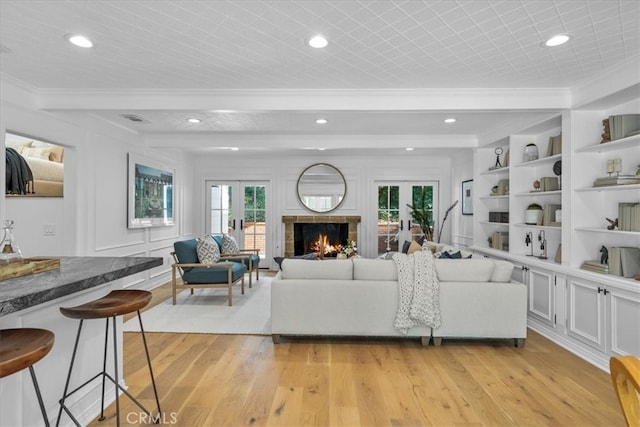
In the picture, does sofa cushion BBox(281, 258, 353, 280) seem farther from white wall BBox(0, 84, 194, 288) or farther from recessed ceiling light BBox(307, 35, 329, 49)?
white wall BBox(0, 84, 194, 288)

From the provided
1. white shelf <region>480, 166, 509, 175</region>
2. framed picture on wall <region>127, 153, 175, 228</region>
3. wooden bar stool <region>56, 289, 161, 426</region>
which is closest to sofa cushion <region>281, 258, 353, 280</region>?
wooden bar stool <region>56, 289, 161, 426</region>

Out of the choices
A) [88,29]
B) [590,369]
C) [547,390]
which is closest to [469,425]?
[547,390]

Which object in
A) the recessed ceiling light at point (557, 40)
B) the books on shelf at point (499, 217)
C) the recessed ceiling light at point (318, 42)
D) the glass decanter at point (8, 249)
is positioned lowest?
the glass decanter at point (8, 249)

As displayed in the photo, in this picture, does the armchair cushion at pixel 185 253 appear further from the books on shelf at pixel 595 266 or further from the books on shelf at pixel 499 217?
the books on shelf at pixel 595 266

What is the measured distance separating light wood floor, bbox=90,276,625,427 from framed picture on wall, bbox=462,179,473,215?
2854 mm

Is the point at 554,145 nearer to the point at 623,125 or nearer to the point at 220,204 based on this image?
the point at 623,125

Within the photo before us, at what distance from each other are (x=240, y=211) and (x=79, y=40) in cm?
496

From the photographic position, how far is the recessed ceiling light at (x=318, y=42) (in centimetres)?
232

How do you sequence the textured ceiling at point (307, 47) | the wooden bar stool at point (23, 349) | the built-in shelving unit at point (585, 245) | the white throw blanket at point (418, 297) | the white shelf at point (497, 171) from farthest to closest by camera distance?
the white shelf at point (497, 171) < the white throw blanket at point (418, 297) < the built-in shelving unit at point (585, 245) < the textured ceiling at point (307, 47) < the wooden bar stool at point (23, 349)

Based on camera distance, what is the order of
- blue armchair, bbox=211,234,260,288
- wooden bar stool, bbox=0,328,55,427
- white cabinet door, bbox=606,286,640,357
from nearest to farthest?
wooden bar stool, bbox=0,328,55,427, white cabinet door, bbox=606,286,640,357, blue armchair, bbox=211,234,260,288

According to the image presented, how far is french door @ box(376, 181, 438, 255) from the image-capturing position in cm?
707

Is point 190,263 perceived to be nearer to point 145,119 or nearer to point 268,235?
point 145,119

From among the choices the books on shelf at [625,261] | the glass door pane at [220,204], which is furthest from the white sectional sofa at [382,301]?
the glass door pane at [220,204]

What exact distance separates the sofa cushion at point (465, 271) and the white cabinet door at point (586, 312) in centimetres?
74
